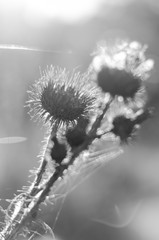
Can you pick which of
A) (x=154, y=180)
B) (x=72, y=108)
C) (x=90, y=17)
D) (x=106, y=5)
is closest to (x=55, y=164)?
(x=72, y=108)

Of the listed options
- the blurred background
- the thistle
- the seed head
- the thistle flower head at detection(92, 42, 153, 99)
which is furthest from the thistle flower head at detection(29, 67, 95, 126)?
the blurred background

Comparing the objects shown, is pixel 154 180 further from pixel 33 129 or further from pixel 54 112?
pixel 54 112

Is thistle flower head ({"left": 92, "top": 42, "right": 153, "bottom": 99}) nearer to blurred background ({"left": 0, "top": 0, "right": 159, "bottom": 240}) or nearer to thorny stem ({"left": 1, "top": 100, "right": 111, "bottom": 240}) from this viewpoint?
thorny stem ({"left": 1, "top": 100, "right": 111, "bottom": 240})

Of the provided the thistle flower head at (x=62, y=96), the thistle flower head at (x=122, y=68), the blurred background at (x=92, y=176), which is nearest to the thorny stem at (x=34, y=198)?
the thistle flower head at (x=122, y=68)

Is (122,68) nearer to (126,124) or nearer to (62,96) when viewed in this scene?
(126,124)

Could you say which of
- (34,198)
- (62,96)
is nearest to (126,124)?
(34,198)
